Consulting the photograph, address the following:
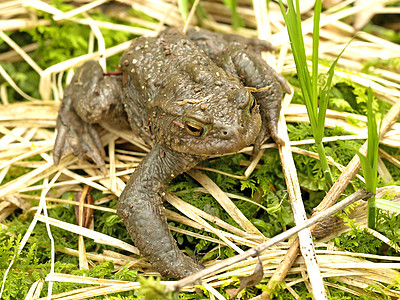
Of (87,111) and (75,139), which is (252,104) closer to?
(87,111)

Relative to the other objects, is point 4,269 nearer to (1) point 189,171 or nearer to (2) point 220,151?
(1) point 189,171

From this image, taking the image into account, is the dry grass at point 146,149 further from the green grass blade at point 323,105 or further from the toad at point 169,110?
the green grass blade at point 323,105

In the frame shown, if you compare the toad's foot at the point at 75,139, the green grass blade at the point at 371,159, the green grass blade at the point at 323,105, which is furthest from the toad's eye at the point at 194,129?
the toad's foot at the point at 75,139

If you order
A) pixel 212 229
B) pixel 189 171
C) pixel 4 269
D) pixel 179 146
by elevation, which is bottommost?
pixel 4 269

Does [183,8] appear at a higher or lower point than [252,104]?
higher

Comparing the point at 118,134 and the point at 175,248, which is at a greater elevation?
the point at 118,134

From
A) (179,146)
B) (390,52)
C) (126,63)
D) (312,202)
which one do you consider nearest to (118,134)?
(126,63)

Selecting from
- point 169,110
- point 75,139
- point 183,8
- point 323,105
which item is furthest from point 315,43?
point 75,139
